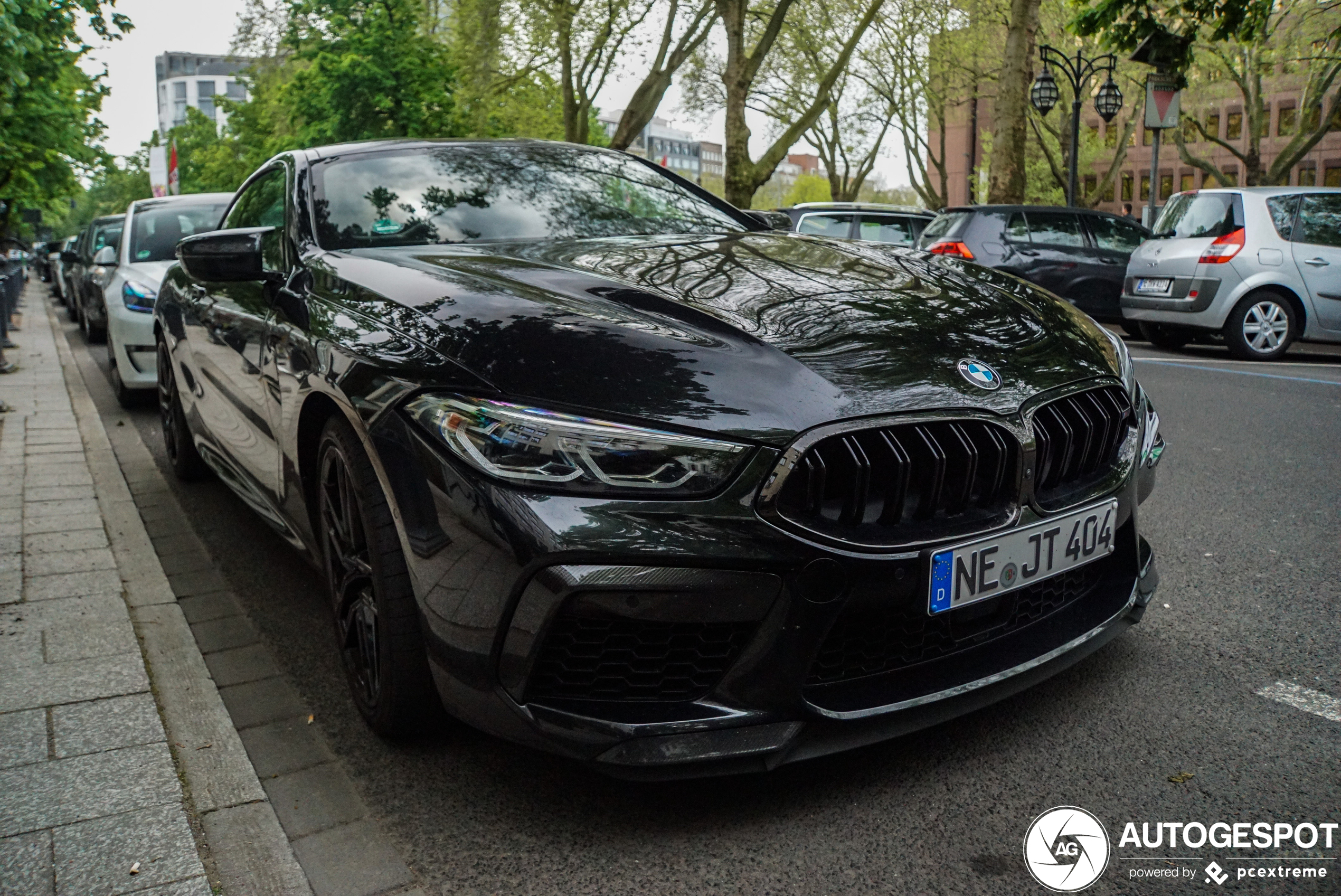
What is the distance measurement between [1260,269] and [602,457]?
1089cm

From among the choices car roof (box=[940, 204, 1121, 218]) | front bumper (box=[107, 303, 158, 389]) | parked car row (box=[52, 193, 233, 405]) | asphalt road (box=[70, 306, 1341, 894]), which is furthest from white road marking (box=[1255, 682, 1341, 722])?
car roof (box=[940, 204, 1121, 218])

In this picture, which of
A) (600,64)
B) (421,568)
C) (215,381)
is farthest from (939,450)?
(600,64)

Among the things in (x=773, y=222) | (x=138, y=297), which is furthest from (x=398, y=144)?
(x=138, y=297)

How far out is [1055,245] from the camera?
14.3 m

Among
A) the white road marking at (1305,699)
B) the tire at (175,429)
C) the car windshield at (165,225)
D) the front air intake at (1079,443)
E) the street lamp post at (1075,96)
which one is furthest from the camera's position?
the street lamp post at (1075,96)

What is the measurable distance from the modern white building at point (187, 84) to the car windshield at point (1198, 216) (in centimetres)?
14757

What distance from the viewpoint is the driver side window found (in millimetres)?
3984

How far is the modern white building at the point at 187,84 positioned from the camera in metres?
147

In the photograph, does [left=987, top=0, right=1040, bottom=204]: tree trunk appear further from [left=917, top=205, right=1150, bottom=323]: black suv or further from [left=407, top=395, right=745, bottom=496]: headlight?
[left=407, top=395, right=745, bottom=496]: headlight

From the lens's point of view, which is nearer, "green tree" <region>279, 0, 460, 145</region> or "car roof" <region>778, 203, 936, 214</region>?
"car roof" <region>778, 203, 936, 214</region>

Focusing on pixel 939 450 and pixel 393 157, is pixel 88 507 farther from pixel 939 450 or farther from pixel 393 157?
pixel 939 450

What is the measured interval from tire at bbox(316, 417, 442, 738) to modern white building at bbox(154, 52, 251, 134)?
154 m

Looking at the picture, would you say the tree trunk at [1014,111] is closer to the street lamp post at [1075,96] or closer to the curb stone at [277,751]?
the street lamp post at [1075,96]

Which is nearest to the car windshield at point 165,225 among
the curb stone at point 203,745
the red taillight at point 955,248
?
the curb stone at point 203,745
